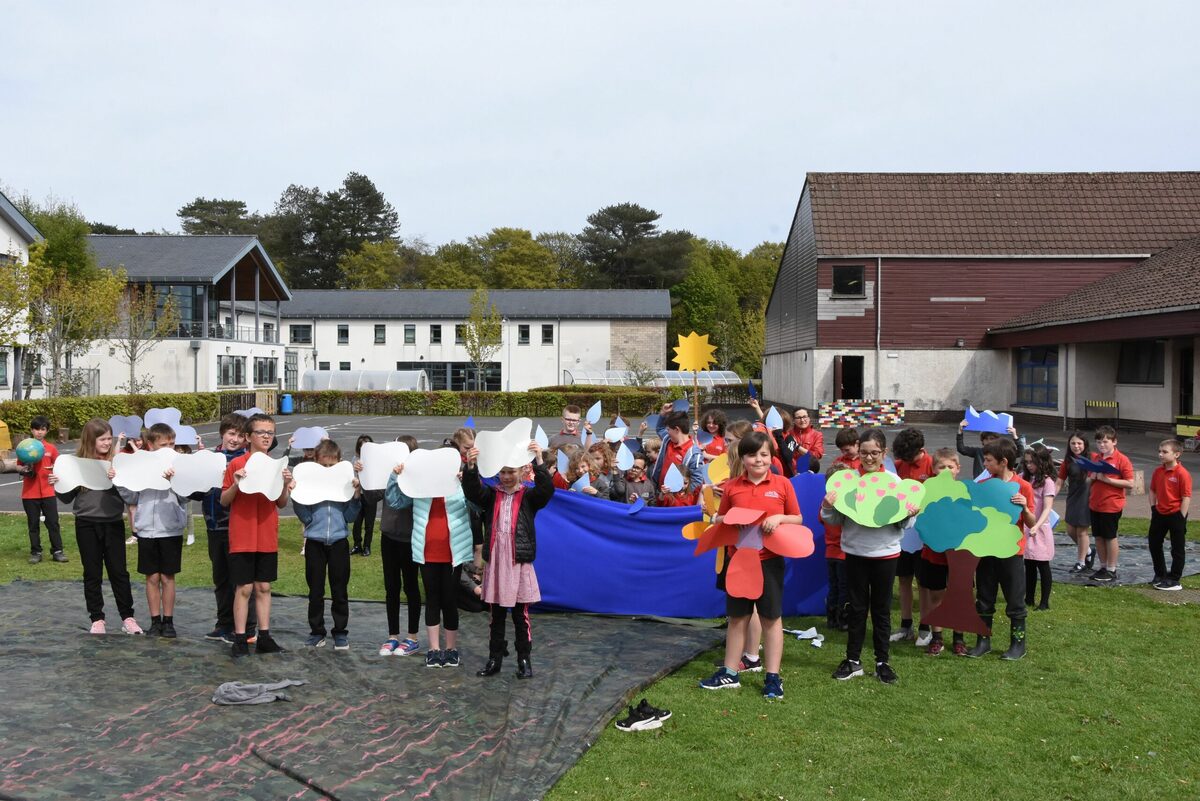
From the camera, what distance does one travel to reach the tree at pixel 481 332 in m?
59.4

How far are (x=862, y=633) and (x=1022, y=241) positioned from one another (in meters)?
35.8

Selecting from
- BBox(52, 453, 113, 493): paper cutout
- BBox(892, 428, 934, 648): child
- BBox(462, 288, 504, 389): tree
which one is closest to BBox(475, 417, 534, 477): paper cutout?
BBox(892, 428, 934, 648): child

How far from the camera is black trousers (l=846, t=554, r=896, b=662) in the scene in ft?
21.6

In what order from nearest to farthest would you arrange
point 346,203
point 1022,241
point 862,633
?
point 862,633, point 1022,241, point 346,203

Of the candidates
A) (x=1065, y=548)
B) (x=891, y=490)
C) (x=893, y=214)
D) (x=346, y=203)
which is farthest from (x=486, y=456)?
(x=346, y=203)

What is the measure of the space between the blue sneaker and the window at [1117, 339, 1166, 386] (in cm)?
2787

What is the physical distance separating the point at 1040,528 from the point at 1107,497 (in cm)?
164

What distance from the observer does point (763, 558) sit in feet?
20.7

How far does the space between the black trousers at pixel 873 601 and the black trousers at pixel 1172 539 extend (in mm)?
4447

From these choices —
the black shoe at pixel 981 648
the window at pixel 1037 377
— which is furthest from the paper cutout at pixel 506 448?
the window at pixel 1037 377

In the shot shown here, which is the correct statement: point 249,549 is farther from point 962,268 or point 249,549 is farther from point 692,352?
point 962,268

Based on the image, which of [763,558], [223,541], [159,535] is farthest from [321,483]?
[763,558]

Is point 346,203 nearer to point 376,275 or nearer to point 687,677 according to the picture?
point 376,275

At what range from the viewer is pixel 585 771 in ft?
16.4
